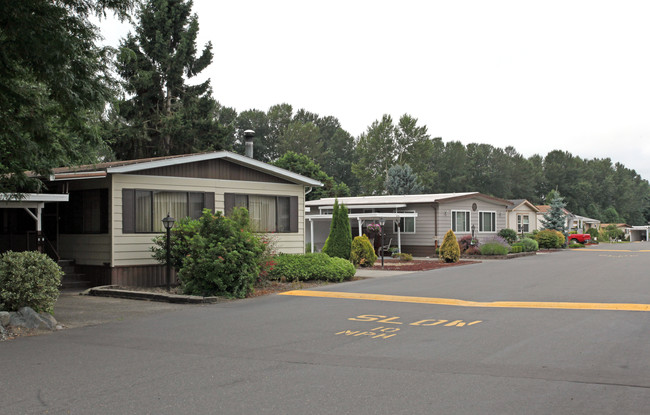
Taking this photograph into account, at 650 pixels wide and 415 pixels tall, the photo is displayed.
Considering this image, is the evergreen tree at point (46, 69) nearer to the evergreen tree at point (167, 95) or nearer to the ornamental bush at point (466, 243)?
the ornamental bush at point (466, 243)

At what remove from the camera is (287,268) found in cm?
1683

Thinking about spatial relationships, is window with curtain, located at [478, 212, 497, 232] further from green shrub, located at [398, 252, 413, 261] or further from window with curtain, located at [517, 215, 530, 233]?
window with curtain, located at [517, 215, 530, 233]

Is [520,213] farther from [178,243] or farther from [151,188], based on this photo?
[178,243]

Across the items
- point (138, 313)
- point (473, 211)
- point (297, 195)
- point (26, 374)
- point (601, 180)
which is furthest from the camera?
point (601, 180)

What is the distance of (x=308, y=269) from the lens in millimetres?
16922

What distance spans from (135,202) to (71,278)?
2618 millimetres

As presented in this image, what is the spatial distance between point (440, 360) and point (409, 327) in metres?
2.45

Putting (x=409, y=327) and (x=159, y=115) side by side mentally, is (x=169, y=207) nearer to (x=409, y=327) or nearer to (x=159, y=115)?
(x=409, y=327)

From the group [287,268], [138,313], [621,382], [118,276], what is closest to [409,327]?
[621,382]

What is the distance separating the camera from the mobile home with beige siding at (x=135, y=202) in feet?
51.6

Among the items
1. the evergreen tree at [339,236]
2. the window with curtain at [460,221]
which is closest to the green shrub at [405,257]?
the evergreen tree at [339,236]

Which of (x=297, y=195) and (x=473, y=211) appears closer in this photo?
(x=297, y=195)

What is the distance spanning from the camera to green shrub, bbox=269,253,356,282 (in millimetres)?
16781

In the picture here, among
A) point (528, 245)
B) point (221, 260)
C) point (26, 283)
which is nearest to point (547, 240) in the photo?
point (528, 245)
